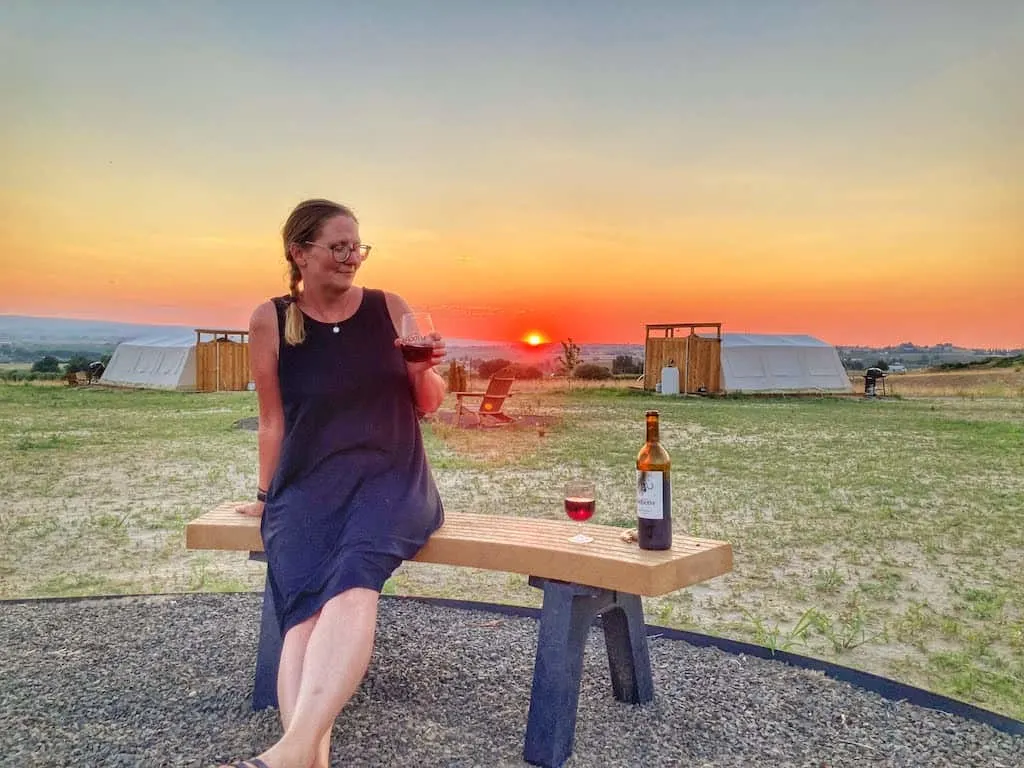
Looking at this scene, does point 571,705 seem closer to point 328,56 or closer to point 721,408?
point 328,56

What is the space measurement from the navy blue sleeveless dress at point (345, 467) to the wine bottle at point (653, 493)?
0.70 metres

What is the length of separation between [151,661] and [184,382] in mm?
22513

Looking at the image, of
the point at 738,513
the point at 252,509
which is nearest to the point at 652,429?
the point at 252,509

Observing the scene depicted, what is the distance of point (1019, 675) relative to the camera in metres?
3.54

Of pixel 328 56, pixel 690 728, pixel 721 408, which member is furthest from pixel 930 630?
pixel 721 408

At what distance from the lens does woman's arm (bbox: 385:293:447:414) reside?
284 centimetres

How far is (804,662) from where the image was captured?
3.26 meters

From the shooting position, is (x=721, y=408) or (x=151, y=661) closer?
(x=151, y=661)

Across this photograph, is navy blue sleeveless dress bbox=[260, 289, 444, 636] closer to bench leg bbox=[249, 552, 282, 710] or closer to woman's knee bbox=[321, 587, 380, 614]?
woman's knee bbox=[321, 587, 380, 614]

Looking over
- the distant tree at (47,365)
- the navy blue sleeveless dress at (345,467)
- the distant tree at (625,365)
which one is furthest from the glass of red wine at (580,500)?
the distant tree at (47,365)

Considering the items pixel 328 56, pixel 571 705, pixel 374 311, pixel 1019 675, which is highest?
pixel 328 56

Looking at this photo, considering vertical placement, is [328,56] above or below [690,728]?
above

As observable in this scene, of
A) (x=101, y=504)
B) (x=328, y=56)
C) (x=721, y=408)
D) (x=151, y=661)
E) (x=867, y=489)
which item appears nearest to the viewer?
(x=151, y=661)

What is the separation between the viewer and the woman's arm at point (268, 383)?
283 centimetres
